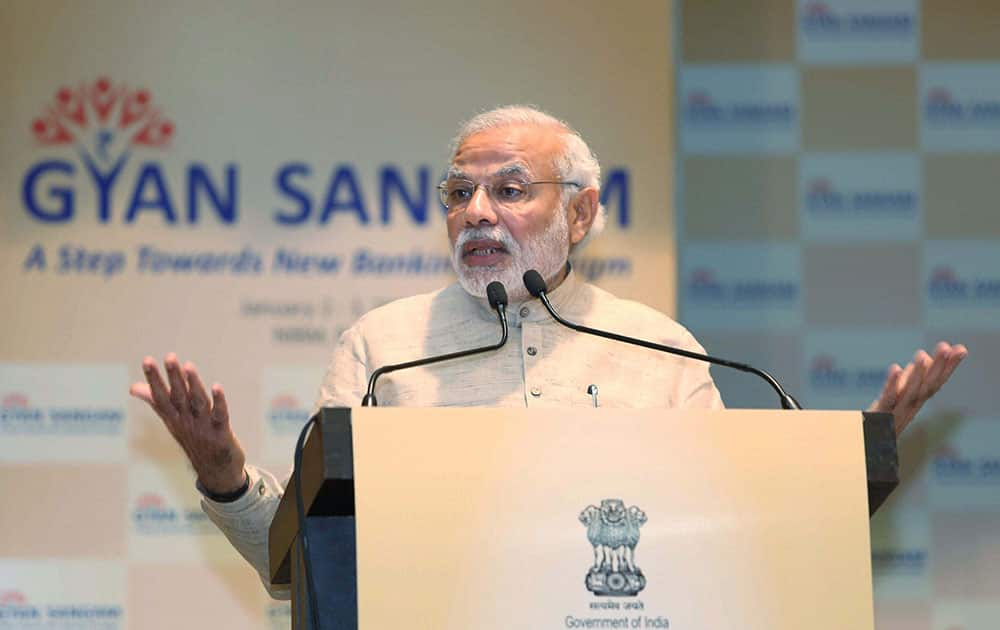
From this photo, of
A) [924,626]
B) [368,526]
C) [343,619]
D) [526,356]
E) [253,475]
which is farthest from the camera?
[924,626]

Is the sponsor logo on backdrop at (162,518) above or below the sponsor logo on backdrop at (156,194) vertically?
below

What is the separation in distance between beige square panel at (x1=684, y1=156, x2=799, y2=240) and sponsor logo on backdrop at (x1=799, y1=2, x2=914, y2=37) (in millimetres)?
503

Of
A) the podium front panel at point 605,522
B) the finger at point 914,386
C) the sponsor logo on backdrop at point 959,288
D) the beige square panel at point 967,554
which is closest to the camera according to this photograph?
the podium front panel at point 605,522

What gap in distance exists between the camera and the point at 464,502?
1740mm

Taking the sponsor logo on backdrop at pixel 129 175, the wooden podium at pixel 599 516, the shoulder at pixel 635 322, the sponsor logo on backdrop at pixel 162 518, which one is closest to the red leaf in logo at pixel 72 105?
the sponsor logo on backdrop at pixel 129 175

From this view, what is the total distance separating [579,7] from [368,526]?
119 inches

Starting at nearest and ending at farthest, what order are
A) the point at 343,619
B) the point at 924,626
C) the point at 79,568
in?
the point at 343,619, the point at 79,568, the point at 924,626

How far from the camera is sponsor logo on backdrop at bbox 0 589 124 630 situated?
4.16m

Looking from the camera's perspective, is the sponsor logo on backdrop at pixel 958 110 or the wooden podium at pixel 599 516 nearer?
the wooden podium at pixel 599 516

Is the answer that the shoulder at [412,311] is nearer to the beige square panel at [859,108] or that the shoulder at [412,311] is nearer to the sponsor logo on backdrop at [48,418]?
the sponsor logo on backdrop at [48,418]

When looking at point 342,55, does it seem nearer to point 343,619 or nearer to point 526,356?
point 526,356

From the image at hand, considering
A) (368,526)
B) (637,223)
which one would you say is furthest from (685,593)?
(637,223)

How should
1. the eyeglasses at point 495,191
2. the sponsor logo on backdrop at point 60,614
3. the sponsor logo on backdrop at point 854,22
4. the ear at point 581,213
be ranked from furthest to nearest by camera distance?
the sponsor logo on backdrop at point 854,22 → the sponsor logo on backdrop at point 60,614 → the ear at point 581,213 → the eyeglasses at point 495,191

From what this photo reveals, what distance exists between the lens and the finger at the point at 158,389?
2.13 metres
